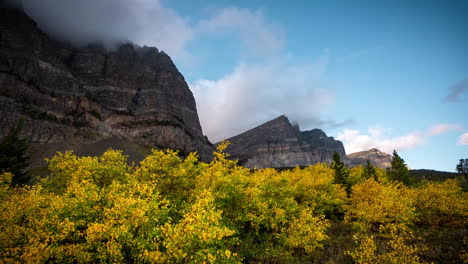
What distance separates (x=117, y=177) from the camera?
2161 centimetres

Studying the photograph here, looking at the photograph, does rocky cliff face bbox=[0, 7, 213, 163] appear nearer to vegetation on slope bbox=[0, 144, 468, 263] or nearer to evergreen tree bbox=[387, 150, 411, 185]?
vegetation on slope bbox=[0, 144, 468, 263]

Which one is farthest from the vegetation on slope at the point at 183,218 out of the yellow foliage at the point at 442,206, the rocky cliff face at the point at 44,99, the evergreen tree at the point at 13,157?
the rocky cliff face at the point at 44,99

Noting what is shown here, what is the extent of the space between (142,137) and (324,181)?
185m

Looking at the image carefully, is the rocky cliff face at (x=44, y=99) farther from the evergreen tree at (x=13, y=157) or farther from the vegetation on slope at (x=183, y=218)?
the vegetation on slope at (x=183, y=218)

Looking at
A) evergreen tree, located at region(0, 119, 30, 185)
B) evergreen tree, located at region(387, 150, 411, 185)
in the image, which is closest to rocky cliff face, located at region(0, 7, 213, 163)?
evergreen tree, located at region(0, 119, 30, 185)

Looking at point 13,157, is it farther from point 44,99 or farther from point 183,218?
point 44,99

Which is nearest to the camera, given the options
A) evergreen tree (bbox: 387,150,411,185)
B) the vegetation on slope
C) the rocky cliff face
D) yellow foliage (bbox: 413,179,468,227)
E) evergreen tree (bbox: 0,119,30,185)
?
the vegetation on slope

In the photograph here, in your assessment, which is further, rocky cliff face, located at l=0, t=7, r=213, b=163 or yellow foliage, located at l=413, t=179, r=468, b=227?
rocky cliff face, located at l=0, t=7, r=213, b=163

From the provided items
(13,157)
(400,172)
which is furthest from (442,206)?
(13,157)

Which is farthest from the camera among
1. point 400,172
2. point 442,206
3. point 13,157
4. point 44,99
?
point 44,99

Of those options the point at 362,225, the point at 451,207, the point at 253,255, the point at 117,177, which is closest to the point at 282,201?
the point at 253,255

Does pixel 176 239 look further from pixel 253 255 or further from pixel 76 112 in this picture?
pixel 76 112

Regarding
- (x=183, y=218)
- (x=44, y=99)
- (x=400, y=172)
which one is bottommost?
(x=183, y=218)

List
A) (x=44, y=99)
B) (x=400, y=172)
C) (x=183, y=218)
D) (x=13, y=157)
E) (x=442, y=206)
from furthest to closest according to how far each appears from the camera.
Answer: (x=44, y=99)
(x=400, y=172)
(x=13, y=157)
(x=442, y=206)
(x=183, y=218)
